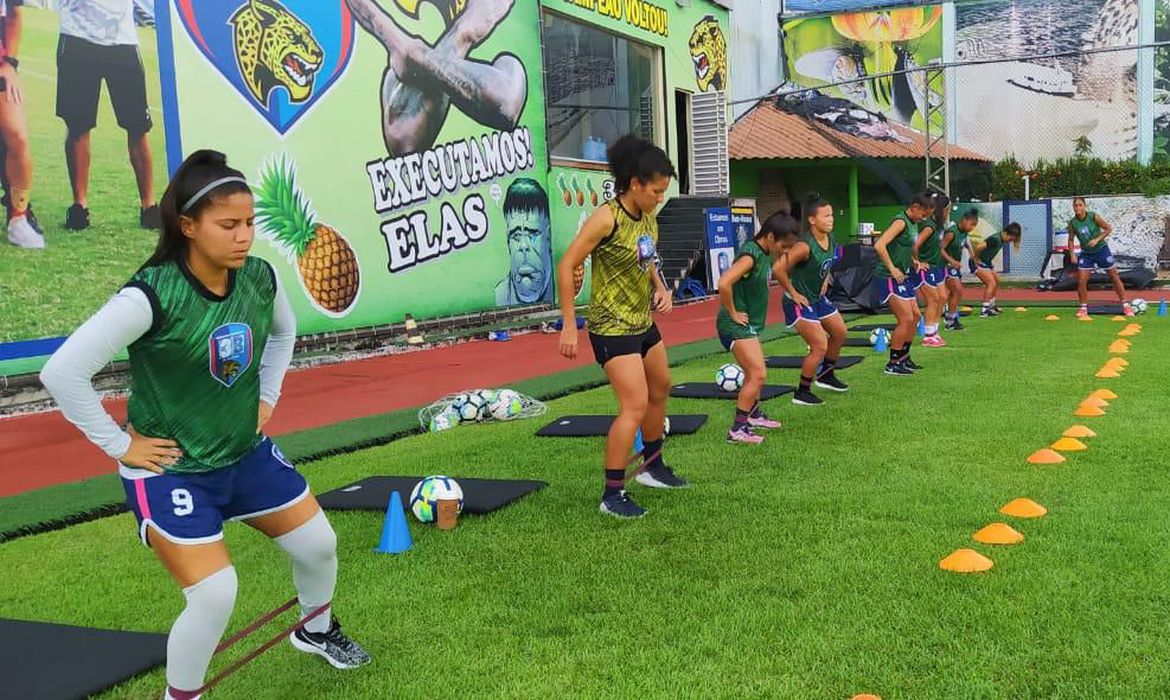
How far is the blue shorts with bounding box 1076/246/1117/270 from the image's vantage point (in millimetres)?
14656

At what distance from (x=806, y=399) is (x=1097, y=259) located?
884 cm

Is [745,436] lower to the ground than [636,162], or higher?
lower

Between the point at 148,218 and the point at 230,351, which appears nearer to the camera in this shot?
the point at 230,351

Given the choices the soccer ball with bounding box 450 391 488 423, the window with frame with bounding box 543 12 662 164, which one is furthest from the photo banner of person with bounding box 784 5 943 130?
the soccer ball with bounding box 450 391 488 423

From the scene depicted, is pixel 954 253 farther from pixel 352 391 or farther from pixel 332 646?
pixel 332 646

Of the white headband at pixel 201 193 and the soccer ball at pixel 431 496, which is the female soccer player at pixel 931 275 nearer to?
the soccer ball at pixel 431 496

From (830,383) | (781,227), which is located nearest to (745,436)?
(781,227)

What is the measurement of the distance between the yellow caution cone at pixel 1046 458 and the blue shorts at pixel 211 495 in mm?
4378

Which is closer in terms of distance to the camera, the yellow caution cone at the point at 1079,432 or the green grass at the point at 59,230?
the yellow caution cone at the point at 1079,432

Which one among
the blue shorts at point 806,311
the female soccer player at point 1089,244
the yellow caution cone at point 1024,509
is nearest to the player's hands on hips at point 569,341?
the yellow caution cone at point 1024,509

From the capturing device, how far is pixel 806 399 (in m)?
8.24

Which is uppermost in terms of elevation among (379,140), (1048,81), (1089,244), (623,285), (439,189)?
(1048,81)

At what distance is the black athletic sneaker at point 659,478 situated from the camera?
18.3 feet

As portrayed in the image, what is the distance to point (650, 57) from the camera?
73.0 ft
